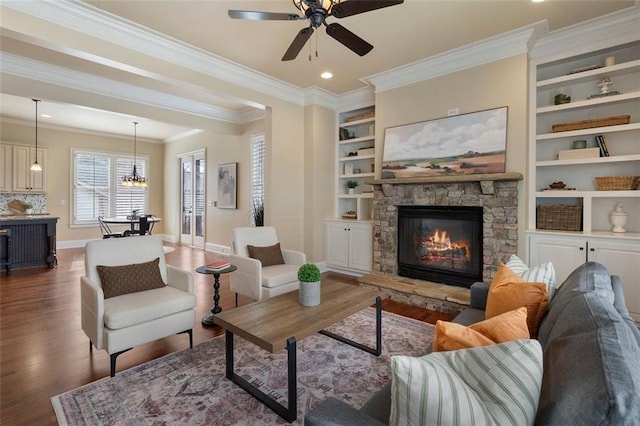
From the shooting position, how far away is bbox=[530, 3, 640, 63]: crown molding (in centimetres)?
315

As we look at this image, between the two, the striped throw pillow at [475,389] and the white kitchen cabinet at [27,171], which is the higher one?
the white kitchen cabinet at [27,171]

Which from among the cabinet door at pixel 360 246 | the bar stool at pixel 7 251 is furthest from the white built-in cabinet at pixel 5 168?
the cabinet door at pixel 360 246

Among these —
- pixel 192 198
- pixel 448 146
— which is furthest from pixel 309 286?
pixel 192 198

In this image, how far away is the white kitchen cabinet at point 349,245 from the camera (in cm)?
507

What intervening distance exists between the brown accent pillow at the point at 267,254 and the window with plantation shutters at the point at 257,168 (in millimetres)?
2765

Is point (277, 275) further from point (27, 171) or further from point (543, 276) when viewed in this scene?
point (27, 171)

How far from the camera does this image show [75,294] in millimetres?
4262

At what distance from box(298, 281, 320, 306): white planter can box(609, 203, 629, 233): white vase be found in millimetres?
3297

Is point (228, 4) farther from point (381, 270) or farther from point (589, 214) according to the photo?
point (589, 214)

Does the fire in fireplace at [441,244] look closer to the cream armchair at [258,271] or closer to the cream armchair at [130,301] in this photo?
the cream armchair at [258,271]

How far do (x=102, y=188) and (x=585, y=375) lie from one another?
10.4 meters

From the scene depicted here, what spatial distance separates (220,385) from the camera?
222 cm

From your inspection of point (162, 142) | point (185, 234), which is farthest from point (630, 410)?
point (162, 142)

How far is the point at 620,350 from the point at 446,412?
0.50m
